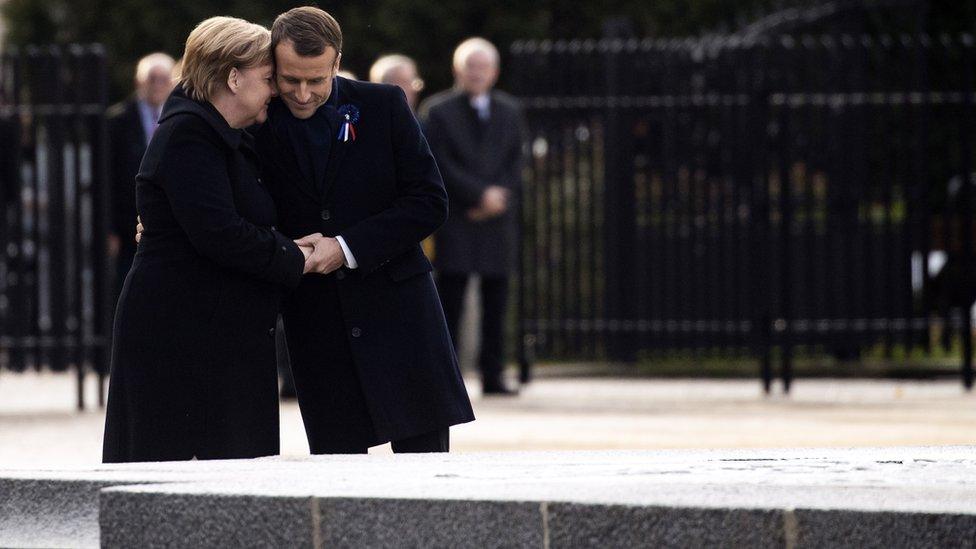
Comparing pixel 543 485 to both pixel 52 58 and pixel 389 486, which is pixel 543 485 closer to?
pixel 389 486

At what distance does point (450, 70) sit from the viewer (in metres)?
28.4

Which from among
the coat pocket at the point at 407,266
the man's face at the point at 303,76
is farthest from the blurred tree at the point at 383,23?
the man's face at the point at 303,76

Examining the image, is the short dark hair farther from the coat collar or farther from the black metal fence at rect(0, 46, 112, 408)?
the black metal fence at rect(0, 46, 112, 408)

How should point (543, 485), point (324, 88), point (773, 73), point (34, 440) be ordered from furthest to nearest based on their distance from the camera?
point (773, 73) < point (34, 440) < point (324, 88) < point (543, 485)

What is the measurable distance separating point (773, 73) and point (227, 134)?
6900mm

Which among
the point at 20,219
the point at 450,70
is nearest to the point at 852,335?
the point at 20,219

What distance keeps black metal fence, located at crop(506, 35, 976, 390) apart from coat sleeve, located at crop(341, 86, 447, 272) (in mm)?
6060

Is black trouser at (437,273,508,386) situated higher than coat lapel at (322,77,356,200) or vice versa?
coat lapel at (322,77,356,200)

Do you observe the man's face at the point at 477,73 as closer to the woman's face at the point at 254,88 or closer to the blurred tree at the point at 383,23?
the woman's face at the point at 254,88

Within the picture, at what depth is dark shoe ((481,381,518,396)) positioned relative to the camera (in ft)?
37.5

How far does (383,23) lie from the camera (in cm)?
2770

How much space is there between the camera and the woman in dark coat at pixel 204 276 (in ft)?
16.9

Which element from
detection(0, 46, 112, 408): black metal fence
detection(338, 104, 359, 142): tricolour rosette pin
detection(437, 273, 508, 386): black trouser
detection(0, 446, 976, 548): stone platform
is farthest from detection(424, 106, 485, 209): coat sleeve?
detection(0, 446, 976, 548): stone platform

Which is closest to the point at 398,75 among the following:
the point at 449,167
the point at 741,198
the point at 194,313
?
the point at 449,167
